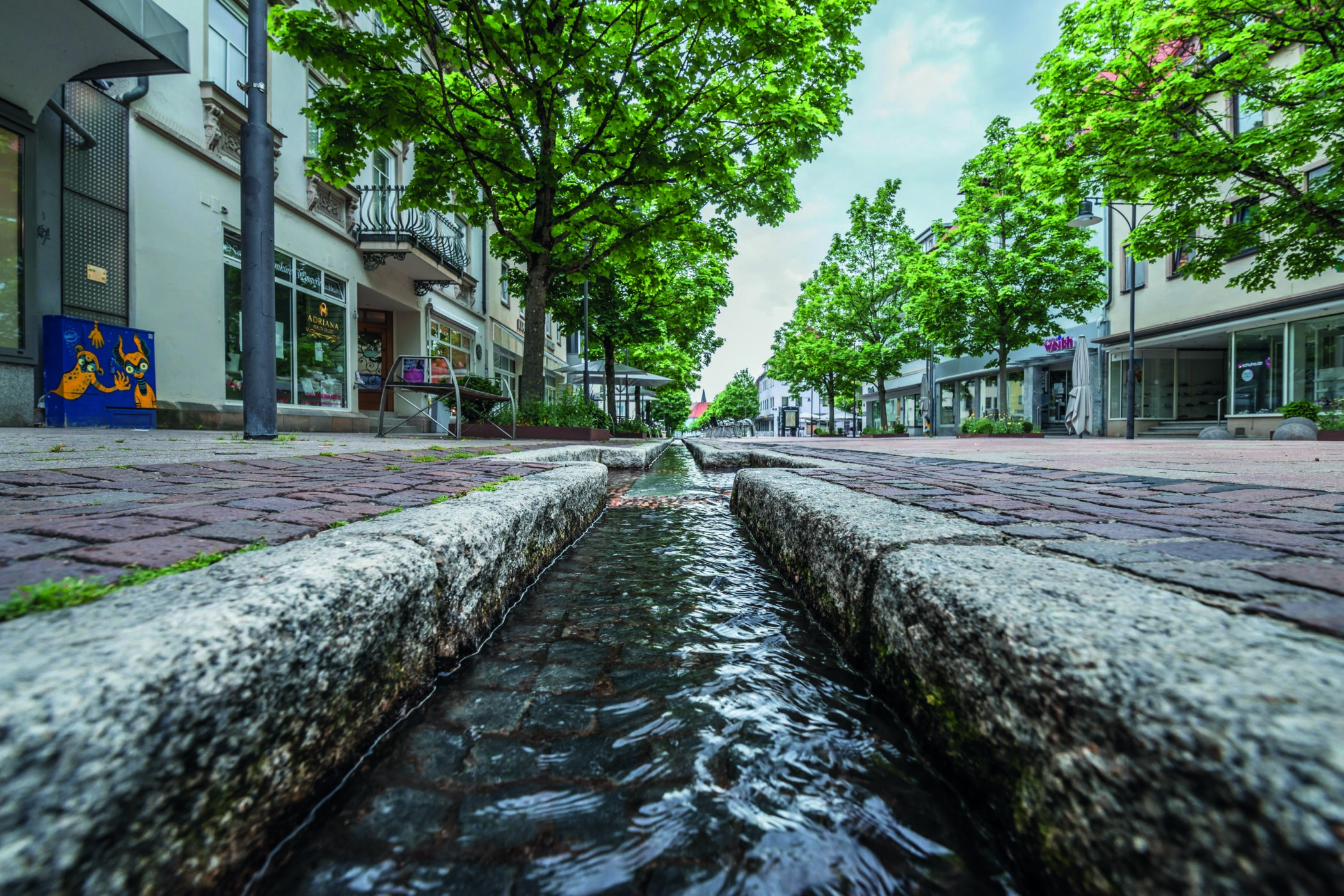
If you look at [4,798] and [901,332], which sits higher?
[901,332]

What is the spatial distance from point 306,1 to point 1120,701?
47.2ft

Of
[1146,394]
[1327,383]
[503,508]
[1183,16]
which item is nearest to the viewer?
[503,508]

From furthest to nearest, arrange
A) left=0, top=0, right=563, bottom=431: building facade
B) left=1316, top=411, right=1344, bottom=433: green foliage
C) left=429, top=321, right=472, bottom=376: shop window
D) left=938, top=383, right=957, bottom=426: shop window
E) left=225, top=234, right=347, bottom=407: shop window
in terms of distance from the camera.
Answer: left=938, top=383, right=957, bottom=426: shop window → left=429, top=321, right=472, bottom=376: shop window → left=1316, top=411, right=1344, bottom=433: green foliage → left=225, top=234, right=347, bottom=407: shop window → left=0, top=0, right=563, bottom=431: building facade

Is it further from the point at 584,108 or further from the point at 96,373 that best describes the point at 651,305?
the point at 96,373

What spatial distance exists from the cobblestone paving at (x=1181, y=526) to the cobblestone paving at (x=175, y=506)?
168cm

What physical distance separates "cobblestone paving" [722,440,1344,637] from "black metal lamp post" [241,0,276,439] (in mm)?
5211

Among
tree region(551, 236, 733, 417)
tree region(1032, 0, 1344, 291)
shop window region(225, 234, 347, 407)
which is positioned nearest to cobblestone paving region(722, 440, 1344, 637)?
shop window region(225, 234, 347, 407)

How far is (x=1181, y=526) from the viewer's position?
1.64 metres

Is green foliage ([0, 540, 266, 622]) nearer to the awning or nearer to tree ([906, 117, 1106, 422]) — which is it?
the awning

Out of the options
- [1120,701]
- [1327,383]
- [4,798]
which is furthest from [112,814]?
[1327,383]

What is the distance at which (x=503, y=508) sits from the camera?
190 cm

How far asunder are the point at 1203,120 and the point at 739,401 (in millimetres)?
57997

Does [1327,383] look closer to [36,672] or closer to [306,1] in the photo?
[36,672]

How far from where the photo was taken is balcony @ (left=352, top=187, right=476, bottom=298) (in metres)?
11.8
